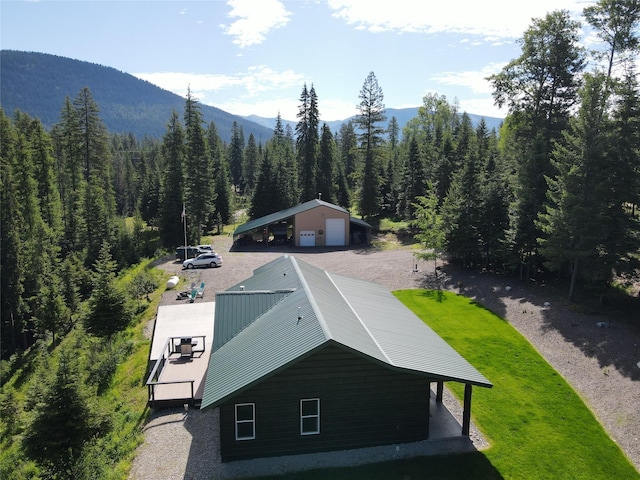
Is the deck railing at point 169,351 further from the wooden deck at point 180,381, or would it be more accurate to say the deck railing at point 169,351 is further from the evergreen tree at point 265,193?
the evergreen tree at point 265,193

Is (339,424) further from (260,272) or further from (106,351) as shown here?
(106,351)

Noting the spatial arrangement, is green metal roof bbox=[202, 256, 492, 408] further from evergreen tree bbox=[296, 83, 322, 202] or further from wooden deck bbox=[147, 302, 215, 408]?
evergreen tree bbox=[296, 83, 322, 202]

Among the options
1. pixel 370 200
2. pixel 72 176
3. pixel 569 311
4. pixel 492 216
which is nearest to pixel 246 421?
pixel 569 311

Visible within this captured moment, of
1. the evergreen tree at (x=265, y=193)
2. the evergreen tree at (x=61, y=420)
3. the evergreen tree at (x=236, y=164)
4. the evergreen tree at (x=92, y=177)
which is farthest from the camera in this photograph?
the evergreen tree at (x=236, y=164)

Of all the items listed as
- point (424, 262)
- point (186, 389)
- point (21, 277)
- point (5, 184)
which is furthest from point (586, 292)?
point (5, 184)

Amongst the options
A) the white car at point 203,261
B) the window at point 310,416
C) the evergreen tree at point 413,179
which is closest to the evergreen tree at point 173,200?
the white car at point 203,261

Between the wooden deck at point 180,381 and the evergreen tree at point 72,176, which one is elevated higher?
the evergreen tree at point 72,176

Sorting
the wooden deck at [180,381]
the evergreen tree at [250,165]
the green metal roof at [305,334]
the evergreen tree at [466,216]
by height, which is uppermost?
the evergreen tree at [250,165]

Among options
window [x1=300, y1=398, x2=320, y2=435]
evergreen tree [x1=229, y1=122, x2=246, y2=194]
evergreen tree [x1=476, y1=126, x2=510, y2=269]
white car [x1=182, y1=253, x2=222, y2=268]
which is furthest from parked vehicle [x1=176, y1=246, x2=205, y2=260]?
evergreen tree [x1=229, y1=122, x2=246, y2=194]
